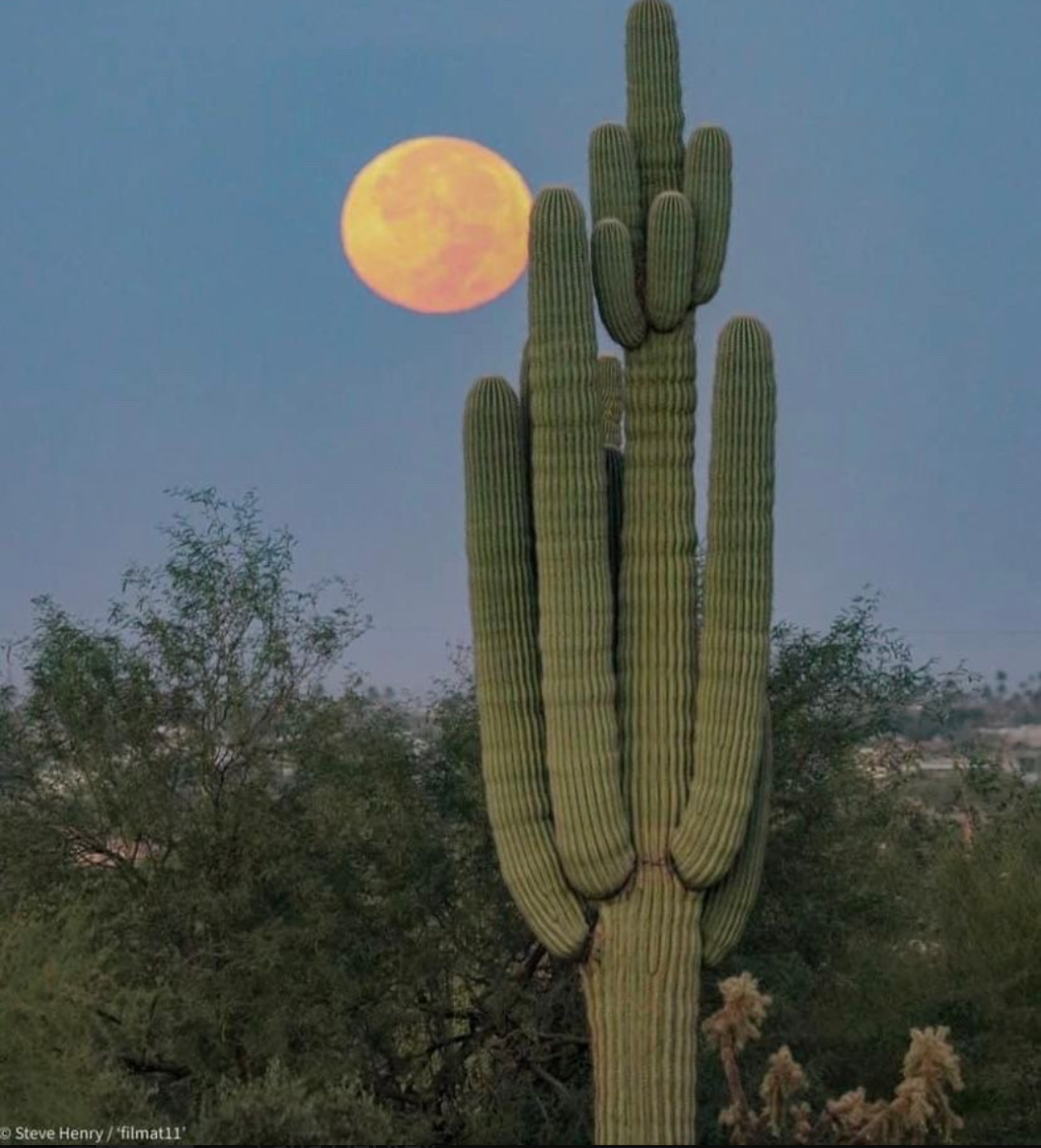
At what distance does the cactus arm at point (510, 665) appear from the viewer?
812cm

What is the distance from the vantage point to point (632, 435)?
855 cm

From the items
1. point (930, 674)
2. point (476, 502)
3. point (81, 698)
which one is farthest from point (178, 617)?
point (930, 674)

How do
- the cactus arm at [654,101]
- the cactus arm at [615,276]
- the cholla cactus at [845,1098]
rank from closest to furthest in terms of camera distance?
A: the cholla cactus at [845,1098]
the cactus arm at [615,276]
the cactus arm at [654,101]

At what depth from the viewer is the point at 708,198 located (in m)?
8.81

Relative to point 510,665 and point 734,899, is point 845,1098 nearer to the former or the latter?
point 734,899

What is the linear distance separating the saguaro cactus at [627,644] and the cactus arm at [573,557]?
0.04 feet

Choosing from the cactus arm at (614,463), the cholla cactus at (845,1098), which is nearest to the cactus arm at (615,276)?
the cactus arm at (614,463)

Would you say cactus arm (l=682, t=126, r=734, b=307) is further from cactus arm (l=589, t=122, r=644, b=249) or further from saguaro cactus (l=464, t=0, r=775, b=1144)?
cactus arm (l=589, t=122, r=644, b=249)

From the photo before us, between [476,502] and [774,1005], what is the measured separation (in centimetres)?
459

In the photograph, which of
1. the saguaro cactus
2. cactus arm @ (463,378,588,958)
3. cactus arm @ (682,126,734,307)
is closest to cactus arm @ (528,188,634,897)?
the saguaro cactus

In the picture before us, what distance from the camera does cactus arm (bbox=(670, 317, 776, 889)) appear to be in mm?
8016

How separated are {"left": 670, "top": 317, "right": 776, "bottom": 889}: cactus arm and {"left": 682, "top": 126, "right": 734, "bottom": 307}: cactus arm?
0.48m

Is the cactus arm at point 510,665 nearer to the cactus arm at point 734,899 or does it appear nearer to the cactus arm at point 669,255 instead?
the cactus arm at point 734,899

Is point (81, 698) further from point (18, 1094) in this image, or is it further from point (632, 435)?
point (632, 435)
